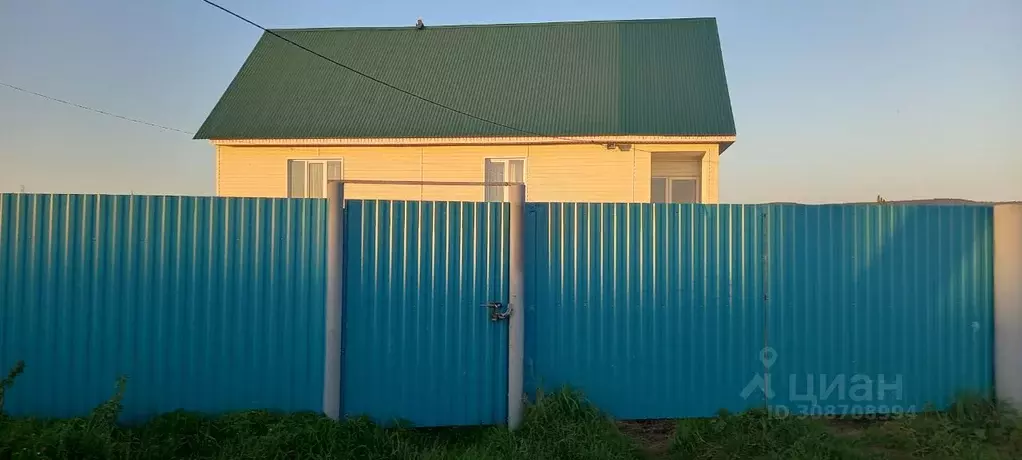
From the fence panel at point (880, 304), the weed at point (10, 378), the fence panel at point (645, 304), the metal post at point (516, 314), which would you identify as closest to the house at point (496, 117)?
the fence panel at point (880, 304)

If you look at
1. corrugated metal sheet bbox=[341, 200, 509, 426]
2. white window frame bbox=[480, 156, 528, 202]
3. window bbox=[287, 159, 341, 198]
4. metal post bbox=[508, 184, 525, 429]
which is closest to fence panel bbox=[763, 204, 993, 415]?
metal post bbox=[508, 184, 525, 429]

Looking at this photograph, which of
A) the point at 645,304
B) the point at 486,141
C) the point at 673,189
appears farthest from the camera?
the point at 673,189

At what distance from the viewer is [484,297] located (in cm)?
495

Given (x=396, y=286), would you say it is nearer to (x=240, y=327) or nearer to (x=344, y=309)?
(x=344, y=309)

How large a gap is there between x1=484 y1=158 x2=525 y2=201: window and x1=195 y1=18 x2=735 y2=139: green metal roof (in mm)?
632

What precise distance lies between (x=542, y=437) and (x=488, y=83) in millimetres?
11044

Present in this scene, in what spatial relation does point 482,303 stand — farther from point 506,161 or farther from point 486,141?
point 506,161

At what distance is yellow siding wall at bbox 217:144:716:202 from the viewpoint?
12789 mm

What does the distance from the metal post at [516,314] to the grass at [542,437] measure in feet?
0.37

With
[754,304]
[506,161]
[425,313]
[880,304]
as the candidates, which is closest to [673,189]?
[506,161]

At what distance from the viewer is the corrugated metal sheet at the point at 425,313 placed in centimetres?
489

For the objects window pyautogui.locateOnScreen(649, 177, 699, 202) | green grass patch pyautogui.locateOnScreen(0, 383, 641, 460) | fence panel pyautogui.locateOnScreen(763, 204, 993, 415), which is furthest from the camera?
window pyautogui.locateOnScreen(649, 177, 699, 202)

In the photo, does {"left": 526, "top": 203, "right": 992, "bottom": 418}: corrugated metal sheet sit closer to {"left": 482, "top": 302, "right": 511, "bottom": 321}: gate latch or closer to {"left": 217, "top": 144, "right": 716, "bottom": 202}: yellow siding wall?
{"left": 482, "top": 302, "right": 511, "bottom": 321}: gate latch

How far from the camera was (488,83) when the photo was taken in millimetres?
14625
